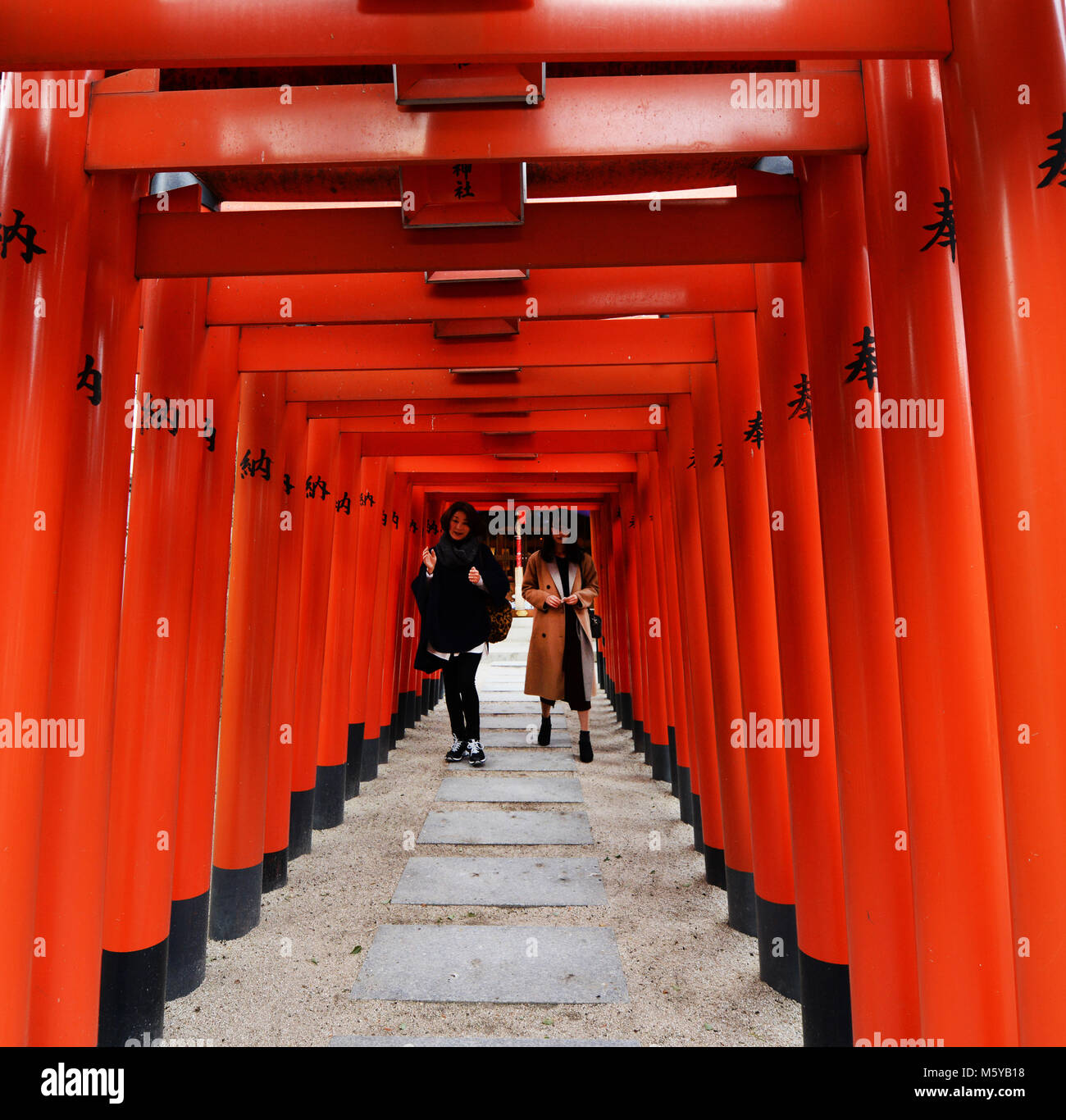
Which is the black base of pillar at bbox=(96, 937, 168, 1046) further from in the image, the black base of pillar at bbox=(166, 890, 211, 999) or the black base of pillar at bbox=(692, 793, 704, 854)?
the black base of pillar at bbox=(692, 793, 704, 854)

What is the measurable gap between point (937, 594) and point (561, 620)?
19.2ft

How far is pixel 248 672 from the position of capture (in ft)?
12.3

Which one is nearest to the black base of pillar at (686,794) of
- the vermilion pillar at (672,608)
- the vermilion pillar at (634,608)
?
the vermilion pillar at (672,608)

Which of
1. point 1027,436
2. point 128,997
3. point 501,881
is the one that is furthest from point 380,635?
point 1027,436

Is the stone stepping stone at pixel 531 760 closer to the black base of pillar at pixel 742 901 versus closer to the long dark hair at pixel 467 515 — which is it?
the long dark hair at pixel 467 515

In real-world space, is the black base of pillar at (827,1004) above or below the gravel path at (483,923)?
above

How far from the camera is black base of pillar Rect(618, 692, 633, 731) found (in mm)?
9180

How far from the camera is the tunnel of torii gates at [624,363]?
5.24 feet

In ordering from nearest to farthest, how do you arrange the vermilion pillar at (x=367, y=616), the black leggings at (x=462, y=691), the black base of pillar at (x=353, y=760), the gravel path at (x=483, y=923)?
the gravel path at (x=483, y=923), the black base of pillar at (x=353, y=760), the vermilion pillar at (x=367, y=616), the black leggings at (x=462, y=691)

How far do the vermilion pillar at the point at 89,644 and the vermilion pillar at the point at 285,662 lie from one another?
172 centimetres

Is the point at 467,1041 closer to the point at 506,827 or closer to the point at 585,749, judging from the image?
the point at 506,827

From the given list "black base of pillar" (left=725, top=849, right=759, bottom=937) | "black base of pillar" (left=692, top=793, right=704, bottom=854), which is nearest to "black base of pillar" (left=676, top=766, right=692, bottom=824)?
"black base of pillar" (left=692, top=793, right=704, bottom=854)
